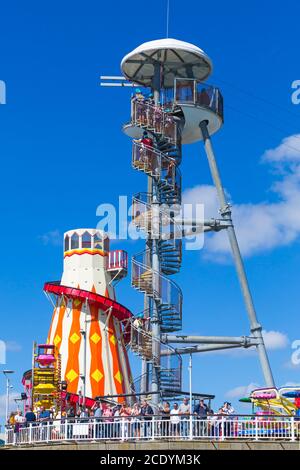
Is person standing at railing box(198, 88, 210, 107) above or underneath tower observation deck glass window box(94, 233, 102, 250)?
underneath

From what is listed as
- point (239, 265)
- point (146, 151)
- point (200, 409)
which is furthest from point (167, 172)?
point (200, 409)

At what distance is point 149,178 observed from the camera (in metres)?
52.3

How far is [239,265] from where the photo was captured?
169 ft

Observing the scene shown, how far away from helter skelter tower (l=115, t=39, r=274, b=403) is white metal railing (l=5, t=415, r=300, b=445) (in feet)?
37.6

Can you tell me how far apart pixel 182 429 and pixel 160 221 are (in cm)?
1794

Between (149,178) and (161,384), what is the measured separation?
1089 cm

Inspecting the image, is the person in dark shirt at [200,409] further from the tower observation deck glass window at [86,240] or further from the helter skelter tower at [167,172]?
the tower observation deck glass window at [86,240]

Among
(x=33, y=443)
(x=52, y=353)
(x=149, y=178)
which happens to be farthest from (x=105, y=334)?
(x=33, y=443)

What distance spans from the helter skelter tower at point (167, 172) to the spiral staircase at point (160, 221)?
46mm

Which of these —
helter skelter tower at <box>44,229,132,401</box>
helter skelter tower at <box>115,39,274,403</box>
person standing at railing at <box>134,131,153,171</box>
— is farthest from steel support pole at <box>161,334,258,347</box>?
helter skelter tower at <box>44,229,132,401</box>

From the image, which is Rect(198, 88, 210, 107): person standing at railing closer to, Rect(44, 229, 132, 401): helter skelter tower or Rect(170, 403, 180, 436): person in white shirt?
Rect(44, 229, 132, 401): helter skelter tower

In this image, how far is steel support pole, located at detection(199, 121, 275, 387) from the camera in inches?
1938

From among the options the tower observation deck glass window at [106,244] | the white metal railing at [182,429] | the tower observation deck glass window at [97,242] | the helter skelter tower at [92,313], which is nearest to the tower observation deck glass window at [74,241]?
the helter skelter tower at [92,313]
